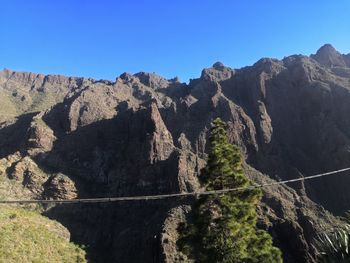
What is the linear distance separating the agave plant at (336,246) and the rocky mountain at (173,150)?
49085mm

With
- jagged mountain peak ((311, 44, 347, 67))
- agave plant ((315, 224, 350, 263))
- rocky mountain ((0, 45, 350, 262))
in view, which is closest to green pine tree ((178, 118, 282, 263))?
agave plant ((315, 224, 350, 263))

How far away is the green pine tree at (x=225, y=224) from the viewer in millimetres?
29172

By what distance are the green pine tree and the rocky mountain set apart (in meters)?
35.2

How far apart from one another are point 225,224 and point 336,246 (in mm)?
13420

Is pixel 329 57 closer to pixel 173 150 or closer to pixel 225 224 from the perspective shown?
pixel 173 150

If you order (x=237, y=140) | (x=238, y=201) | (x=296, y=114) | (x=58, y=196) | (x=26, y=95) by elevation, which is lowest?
(x=238, y=201)

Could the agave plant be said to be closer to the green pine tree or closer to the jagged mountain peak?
the green pine tree

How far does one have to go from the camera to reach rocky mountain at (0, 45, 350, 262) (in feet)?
248

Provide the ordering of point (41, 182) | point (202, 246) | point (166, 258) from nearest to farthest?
1. point (202, 246)
2. point (166, 258)
3. point (41, 182)

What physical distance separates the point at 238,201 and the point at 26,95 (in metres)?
143

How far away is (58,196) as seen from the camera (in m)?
81.2

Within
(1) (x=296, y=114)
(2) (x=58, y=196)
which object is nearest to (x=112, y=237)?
(2) (x=58, y=196)

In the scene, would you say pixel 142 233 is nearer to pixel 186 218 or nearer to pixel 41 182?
pixel 186 218

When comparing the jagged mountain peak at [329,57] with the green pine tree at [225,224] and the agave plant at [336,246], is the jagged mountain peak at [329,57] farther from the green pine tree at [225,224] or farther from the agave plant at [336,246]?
the agave plant at [336,246]
